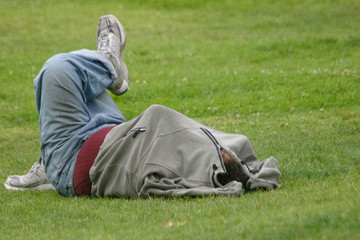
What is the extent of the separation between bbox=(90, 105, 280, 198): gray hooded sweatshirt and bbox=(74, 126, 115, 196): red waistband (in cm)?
11

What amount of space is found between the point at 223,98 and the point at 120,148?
565 cm

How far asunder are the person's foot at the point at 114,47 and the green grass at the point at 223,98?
4.72 feet

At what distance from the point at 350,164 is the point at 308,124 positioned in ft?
8.50

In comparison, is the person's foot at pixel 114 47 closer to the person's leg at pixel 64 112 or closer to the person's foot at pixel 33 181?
the person's leg at pixel 64 112

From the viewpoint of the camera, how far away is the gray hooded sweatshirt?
4141 millimetres

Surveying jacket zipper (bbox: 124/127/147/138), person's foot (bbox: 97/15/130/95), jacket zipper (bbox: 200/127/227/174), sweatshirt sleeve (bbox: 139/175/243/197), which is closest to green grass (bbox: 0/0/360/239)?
sweatshirt sleeve (bbox: 139/175/243/197)

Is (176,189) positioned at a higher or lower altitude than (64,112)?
lower

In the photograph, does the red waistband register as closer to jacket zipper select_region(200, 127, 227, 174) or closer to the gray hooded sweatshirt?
the gray hooded sweatshirt

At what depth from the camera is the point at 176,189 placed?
4.14m

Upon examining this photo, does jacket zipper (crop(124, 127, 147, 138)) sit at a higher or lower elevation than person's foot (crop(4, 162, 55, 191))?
higher

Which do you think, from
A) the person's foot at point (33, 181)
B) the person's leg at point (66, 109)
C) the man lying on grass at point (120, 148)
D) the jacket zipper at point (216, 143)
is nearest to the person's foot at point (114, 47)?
→ the man lying on grass at point (120, 148)

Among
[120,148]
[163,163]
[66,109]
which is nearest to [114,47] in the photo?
[66,109]

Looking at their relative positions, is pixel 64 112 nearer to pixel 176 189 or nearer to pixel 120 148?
pixel 120 148

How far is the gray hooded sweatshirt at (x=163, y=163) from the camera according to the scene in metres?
4.14
